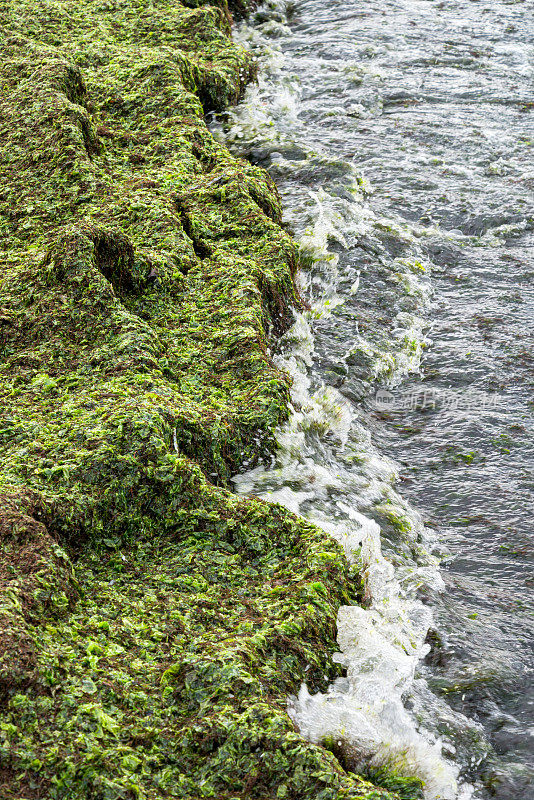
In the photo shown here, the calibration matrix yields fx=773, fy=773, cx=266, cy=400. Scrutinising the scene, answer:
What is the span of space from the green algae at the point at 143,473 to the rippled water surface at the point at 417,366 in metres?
0.37

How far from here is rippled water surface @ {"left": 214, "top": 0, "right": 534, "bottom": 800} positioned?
4.07 m

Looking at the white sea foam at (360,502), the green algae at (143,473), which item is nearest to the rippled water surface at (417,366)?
the white sea foam at (360,502)

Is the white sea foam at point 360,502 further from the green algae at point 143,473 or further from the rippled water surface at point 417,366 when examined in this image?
the green algae at point 143,473

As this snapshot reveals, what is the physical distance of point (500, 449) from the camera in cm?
573

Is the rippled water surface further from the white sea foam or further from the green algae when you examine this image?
the green algae

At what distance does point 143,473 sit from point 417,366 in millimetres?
2947

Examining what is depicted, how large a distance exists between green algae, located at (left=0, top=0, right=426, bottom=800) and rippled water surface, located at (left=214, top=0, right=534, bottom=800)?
0.37m

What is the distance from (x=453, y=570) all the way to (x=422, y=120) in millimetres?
6635

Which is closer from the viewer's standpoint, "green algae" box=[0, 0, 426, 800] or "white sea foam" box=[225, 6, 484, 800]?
"green algae" box=[0, 0, 426, 800]

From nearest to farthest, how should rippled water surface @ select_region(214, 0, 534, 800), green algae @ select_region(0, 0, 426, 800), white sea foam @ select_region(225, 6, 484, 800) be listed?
1. green algae @ select_region(0, 0, 426, 800)
2. white sea foam @ select_region(225, 6, 484, 800)
3. rippled water surface @ select_region(214, 0, 534, 800)

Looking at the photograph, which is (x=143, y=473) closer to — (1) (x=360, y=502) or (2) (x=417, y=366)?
(1) (x=360, y=502)

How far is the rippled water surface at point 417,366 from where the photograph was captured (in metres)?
4.07

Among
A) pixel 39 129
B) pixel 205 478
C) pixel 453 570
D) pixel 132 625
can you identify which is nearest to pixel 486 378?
pixel 453 570

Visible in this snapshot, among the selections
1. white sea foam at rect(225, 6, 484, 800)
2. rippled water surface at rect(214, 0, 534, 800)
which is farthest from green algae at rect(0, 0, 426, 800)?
rippled water surface at rect(214, 0, 534, 800)
